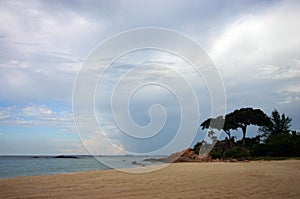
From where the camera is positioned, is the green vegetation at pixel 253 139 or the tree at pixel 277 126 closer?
the green vegetation at pixel 253 139

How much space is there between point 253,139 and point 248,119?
5.16m

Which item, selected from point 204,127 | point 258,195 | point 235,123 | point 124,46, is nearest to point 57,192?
point 258,195

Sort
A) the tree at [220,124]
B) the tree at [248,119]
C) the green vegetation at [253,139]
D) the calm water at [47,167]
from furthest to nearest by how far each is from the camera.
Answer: the tree at [220,124], the tree at [248,119], the green vegetation at [253,139], the calm water at [47,167]

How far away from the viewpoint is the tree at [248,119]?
168 ft

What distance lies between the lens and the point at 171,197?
910 centimetres

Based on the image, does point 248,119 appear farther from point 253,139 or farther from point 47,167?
point 47,167

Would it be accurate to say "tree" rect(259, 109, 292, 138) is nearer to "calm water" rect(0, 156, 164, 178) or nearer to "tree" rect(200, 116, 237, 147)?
"tree" rect(200, 116, 237, 147)

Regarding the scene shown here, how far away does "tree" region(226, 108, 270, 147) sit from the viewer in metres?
51.2

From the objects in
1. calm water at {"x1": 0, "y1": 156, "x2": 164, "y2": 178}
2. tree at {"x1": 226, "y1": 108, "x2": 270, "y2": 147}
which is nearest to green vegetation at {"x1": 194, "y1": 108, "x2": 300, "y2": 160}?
tree at {"x1": 226, "y1": 108, "x2": 270, "y2": 147}

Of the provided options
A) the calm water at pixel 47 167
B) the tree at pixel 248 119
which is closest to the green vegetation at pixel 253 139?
the tree at pixel 248 119

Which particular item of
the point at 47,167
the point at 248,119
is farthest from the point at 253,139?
the point at 47,167

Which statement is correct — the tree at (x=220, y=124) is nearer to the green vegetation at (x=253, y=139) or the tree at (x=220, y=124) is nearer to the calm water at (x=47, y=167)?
the green vegetation at (x=253, y=139)

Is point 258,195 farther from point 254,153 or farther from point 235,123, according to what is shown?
point 235,123

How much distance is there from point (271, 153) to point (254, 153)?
97.0 inches
